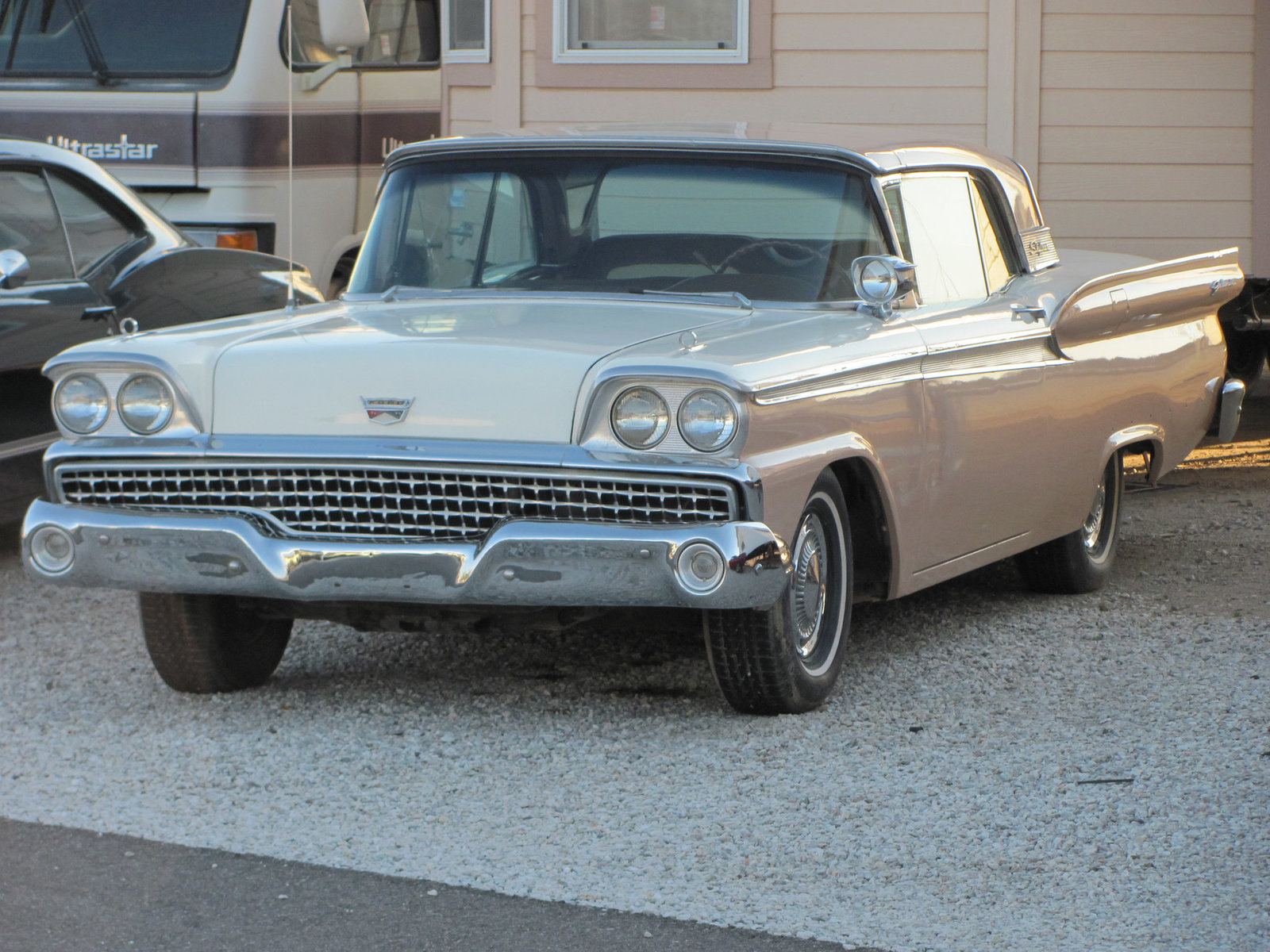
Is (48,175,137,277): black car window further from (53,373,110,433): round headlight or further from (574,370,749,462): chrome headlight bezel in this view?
(574,370,749,462): chrome headlight bezel

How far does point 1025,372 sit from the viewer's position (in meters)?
5.39

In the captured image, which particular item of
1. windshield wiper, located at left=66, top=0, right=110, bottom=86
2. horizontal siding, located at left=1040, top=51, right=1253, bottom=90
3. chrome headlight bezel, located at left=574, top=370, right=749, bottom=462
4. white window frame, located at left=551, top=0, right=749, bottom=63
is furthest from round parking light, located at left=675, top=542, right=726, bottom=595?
windshield wiper, located at left=66, top=0, right=110, bottom=86

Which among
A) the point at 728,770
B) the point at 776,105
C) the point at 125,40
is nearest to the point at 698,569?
the point at 728,770

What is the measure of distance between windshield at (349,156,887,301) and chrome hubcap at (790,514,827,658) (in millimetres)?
761

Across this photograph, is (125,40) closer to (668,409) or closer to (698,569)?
(668,409)

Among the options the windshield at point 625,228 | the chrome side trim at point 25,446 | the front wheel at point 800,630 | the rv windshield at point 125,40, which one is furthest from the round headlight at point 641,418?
the rv windshield at point 125,40

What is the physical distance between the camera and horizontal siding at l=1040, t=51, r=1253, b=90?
29.0ft

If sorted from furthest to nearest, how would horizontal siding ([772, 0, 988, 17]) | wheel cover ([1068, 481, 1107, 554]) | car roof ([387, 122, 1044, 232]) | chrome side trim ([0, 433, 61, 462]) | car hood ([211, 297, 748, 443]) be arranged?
1. horizontal siding ([772, 0, 988, 17])
2. wheel cover ([1068, 481, 1107, 554])
3. chrome side trim ([0, 433, 61, 462])
4. car roof ([387, 122, 1044, 232])
5. car hood ([211, 297, 748, 443])

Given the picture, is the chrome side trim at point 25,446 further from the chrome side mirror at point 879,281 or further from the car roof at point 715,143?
the chrome side mirror at point 879,281

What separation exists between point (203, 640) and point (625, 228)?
160 cm

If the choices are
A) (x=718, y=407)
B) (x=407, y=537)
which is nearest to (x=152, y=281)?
(x=407, y=537)

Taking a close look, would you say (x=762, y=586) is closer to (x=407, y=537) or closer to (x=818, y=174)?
(x=407, y=537)

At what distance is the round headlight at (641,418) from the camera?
4020 millimetres

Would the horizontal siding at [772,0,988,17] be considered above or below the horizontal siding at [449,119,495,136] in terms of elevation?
above
